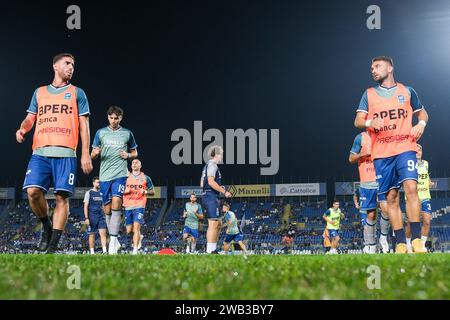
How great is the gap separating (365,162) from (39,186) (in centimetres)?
846

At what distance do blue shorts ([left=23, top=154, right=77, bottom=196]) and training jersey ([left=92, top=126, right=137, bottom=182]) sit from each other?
114 inches

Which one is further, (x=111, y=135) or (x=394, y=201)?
(x=111, y=135)

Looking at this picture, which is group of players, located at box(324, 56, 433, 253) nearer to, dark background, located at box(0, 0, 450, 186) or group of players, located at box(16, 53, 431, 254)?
group of players, located at box(16, 53, 431, 254)

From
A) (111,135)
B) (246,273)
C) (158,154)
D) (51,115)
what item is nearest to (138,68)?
(158,154)

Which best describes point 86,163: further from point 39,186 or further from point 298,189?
point 298,189

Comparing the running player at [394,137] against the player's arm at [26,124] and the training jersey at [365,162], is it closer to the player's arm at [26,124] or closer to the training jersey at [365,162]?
the training jersey at [365,162]

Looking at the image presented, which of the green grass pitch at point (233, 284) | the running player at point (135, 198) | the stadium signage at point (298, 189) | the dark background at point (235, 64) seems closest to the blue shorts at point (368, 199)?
the running player at point (135, 198)

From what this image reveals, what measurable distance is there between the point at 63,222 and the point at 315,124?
43690mm

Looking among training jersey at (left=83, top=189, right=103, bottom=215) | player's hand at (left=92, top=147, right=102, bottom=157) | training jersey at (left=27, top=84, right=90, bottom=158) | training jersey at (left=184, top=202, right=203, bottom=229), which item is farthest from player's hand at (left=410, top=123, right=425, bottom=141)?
training jersey at (left=184, top=202, right=203, bottom=229)

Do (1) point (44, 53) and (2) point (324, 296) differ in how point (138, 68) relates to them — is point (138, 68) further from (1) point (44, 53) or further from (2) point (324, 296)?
(2) point (324, 296)


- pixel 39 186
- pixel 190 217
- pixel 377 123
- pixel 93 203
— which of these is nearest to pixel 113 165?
pixel 39 186

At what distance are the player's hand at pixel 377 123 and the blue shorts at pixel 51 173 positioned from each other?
484cm

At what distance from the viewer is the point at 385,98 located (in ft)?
26.1

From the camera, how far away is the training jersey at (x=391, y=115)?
776 centimetres
